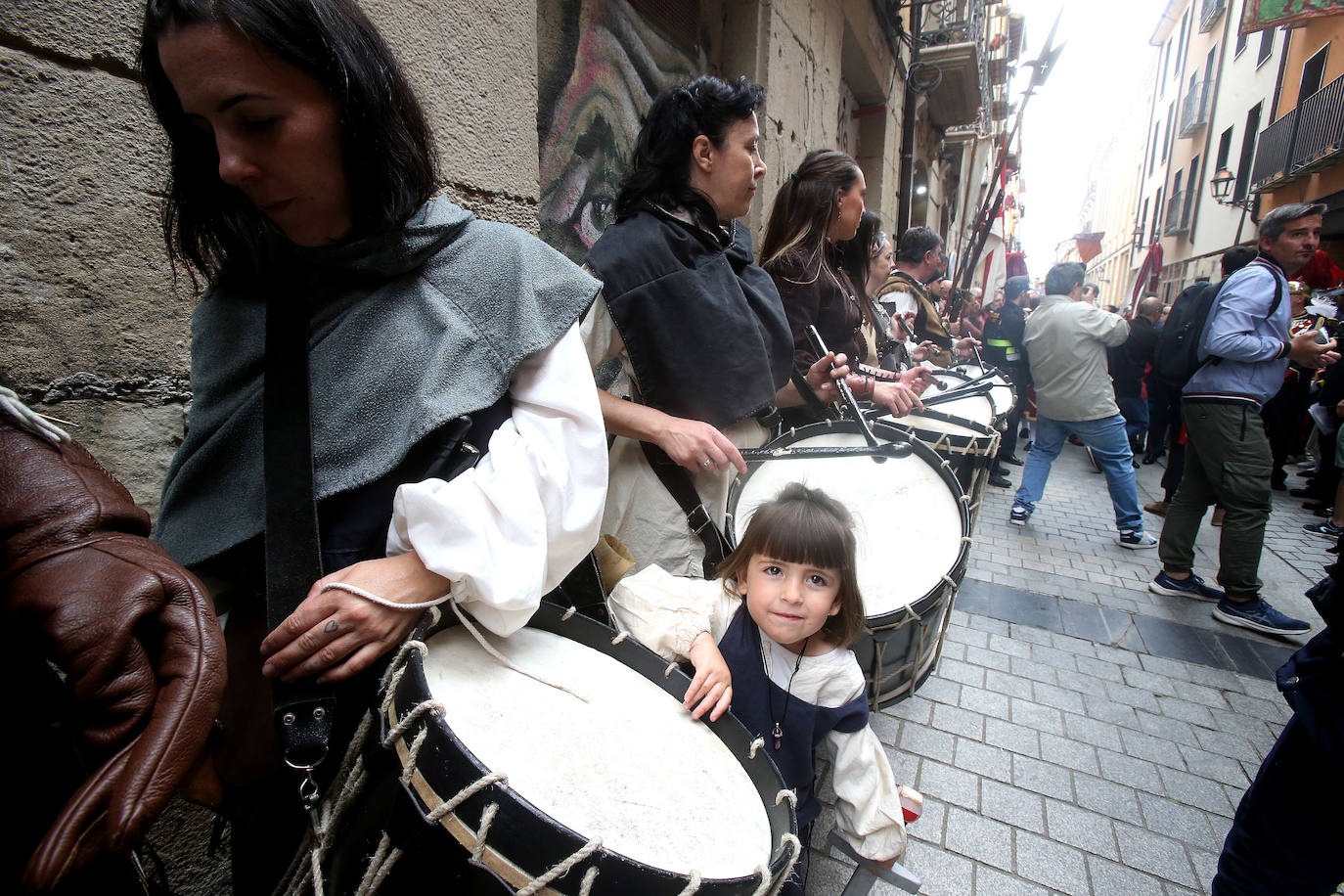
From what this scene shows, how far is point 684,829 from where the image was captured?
840 millimetres

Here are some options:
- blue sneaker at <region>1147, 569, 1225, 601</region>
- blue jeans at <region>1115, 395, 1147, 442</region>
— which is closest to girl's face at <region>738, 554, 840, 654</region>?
blue sneaker at <region>1147, 569, 1225, 601</region>

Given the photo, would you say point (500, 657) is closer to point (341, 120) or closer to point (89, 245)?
point (341, 120)

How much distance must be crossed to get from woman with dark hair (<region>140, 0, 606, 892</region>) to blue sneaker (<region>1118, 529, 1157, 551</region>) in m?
5.03

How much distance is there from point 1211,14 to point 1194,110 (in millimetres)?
2399

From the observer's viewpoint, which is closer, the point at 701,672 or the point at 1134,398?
the point at 701,672

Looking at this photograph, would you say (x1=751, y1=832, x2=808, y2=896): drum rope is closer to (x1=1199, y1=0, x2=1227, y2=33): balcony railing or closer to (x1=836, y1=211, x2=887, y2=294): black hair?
(x1=836, y1=211, x2=887, y2=294): black hair

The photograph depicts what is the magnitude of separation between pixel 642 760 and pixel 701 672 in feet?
0.71

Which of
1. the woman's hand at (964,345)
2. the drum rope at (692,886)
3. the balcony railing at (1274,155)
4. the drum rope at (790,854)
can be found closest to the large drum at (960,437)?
the drum rope at (790,854)

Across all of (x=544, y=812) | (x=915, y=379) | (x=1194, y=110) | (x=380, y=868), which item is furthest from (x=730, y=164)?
(x=1194, y=110)

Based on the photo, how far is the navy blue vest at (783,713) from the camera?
1.36 meters

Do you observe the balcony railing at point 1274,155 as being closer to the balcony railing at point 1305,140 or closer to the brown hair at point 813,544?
the balcony railing at point 1305,140

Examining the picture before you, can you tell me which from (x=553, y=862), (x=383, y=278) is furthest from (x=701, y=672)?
(x=383, y=278)

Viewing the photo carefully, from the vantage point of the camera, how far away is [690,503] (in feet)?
5.32

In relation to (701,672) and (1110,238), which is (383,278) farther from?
(1110,238)
